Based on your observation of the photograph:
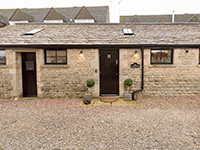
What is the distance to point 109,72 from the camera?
7.59 m

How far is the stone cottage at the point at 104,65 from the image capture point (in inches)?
284

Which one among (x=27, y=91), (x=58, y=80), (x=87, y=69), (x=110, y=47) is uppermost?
(x=110, y=47)

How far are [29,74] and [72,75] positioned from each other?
101 inches

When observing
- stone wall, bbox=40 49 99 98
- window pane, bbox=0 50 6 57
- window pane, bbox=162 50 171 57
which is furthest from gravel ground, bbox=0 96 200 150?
window pane, bbox=0 50 6 57

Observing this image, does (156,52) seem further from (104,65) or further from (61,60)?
(61,60)

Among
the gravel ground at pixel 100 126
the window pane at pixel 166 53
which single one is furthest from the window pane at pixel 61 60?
the window pane at pixel 166 53

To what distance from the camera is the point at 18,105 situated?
6.41 m

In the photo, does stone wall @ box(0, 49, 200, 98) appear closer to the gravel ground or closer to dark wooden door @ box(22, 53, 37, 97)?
dark wooden door @ box(22, 53, 37, 97)

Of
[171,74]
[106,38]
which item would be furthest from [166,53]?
[106,38]

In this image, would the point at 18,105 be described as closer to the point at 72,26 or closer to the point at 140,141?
the point at 140,141

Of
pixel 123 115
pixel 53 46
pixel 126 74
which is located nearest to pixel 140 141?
pixel 123 115

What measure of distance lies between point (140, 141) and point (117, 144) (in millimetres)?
613

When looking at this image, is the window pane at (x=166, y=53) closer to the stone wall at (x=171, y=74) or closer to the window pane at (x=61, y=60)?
the stone wall at (x=171, y=74)

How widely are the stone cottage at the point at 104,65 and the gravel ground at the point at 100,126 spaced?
1118 millimetres
